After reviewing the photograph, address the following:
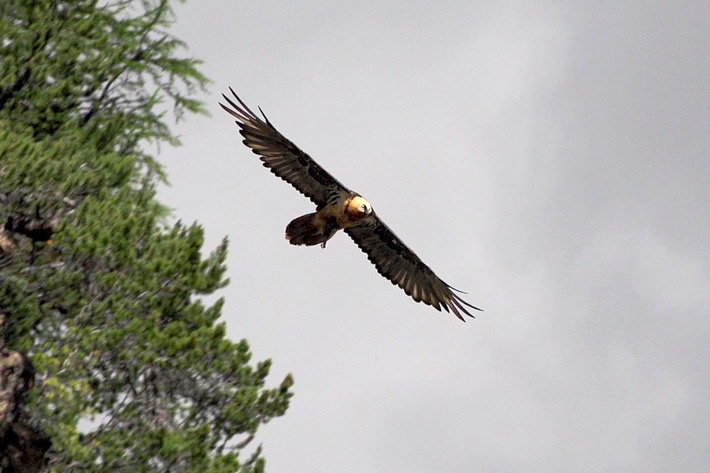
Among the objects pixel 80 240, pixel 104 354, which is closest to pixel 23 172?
pixel 80 240

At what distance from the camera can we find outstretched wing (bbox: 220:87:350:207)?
46.3 feet

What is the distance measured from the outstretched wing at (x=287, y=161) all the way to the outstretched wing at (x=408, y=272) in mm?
1788

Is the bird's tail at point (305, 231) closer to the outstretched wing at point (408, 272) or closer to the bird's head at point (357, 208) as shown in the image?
the bird's head at point (357, 208)

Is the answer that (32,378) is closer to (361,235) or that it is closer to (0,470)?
(0,470)

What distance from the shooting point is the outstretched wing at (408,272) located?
16.3m

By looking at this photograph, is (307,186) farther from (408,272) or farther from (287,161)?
(408,272)

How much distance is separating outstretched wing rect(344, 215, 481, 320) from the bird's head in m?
2.14

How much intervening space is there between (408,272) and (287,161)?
9.49 ft

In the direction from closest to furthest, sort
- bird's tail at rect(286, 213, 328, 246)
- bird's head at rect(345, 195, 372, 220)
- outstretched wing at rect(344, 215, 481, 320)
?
bird's head at rect(345, 195, 372, 220) → bird's tail at rect(286, 213, 328, 246) → outstretched wing at rect(344, 215, 481, 320)

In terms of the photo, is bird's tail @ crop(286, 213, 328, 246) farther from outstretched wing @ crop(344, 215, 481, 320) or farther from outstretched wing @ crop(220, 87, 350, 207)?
outstretched wing @ crop(344, 215, 481, 320)

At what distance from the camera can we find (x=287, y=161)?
14.4 m

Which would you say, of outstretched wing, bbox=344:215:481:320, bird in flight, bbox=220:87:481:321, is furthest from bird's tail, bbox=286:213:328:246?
outstretched wing, bbox=344:215:481:320

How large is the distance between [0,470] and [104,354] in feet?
5.86

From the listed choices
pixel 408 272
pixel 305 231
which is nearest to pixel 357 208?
pixel 305 231
